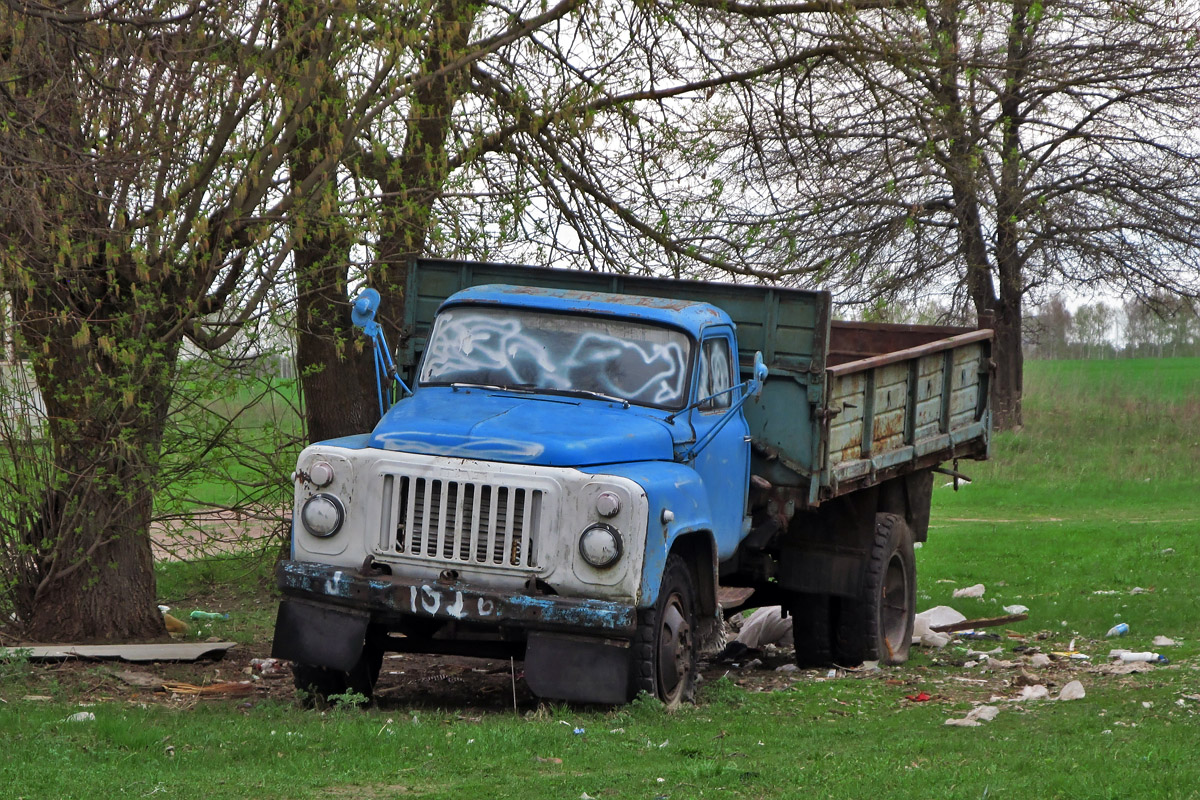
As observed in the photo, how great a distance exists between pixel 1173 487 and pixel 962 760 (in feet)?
68.5

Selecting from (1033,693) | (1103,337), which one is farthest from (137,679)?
(1103,337)

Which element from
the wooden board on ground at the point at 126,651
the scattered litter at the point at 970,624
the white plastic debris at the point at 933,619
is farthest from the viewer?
the scattered litter at the point at 970,624

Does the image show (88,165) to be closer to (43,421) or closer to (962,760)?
(43,421)

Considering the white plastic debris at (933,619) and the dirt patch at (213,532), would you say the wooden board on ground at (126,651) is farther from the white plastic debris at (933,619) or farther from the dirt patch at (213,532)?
the white plastic debris at (933,619)

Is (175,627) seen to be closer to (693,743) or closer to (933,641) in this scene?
(693,743)

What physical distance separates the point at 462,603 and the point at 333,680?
1.14 metres

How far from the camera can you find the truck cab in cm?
688

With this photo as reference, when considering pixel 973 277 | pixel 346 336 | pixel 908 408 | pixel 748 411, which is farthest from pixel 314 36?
pixel 973 277

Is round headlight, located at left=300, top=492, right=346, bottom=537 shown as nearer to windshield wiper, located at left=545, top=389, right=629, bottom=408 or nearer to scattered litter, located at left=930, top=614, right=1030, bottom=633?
windshield wiper, located at left=545, top=389, right=629, bottom=408

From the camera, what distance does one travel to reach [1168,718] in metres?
7.09

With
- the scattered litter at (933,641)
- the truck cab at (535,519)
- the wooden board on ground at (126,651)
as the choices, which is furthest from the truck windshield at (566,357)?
the scattered litter at (933,641)

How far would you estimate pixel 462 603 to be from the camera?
270 inches

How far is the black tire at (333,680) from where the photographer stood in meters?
7.51

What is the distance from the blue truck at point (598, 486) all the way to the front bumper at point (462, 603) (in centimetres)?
1
